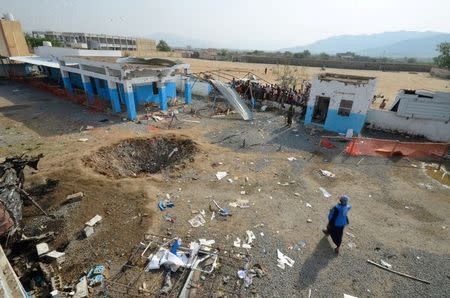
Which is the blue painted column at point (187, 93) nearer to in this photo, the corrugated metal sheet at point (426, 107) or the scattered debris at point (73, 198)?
the scattered debris at point (73, 198)

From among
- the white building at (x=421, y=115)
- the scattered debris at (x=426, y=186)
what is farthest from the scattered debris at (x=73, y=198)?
the white building at (x=421, y=115)

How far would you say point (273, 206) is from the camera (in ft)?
27.8

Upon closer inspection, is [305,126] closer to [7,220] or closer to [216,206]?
[216,206]

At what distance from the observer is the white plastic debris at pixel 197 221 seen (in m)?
7.42

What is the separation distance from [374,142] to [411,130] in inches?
199

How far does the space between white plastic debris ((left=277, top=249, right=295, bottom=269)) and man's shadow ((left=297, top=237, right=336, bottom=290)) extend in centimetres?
→ 30

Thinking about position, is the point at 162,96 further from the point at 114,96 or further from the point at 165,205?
the point at 165,205

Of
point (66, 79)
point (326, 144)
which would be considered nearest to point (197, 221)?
point (326, 144)

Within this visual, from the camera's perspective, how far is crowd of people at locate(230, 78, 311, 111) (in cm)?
1856

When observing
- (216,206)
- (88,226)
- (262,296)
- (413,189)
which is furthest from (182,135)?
(413,189)

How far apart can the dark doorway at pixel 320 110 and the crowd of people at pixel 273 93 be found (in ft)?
4.48

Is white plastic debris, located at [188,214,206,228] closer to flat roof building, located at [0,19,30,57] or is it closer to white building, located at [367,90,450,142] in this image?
white building, located at [367,90,450,142]

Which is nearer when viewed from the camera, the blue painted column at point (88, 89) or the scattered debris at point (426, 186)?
the scattered debris at point (426, 186)

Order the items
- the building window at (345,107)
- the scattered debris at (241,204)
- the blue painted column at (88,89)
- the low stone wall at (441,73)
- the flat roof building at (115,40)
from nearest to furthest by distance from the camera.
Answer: the scattered debris at (241,204) < the building window at (345,107) < the blue painted column at (88,89) < the low stone wall at (441,73) < the flat roof building at (115,40)
